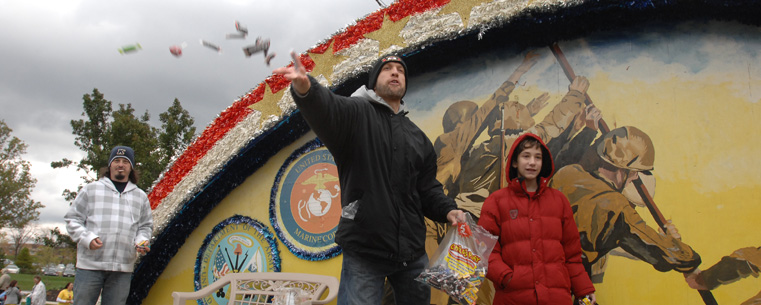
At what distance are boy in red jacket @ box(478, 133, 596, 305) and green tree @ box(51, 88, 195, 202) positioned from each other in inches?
461

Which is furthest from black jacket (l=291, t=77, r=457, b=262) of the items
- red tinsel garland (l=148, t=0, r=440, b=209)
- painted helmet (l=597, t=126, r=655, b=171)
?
red tinsel garland (l=148, t=0, r=440, b=209)

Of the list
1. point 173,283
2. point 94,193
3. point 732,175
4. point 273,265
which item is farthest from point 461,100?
point 173,283

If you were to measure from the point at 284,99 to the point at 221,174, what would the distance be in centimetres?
88

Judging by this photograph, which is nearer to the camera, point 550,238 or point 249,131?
point 550,238

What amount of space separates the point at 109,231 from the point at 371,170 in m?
2.35

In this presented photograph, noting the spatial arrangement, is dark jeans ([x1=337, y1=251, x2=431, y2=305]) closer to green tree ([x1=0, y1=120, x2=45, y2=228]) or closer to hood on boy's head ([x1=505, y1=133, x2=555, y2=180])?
hood on boy's head ([x1=505, y1=133, x2=555, y2=180])

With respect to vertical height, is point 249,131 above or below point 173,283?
above

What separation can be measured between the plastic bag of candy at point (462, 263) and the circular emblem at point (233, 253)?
2.12 metres

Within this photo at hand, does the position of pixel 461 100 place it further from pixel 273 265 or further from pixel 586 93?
pixel 273 265

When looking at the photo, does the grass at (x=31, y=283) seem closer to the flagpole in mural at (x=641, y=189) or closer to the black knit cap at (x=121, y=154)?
the black knit cap at (x=121, y=154)

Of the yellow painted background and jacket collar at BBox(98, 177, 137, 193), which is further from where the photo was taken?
the yellow painted background

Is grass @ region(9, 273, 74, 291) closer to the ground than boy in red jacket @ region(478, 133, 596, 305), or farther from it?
farther from it

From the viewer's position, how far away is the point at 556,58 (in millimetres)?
3506

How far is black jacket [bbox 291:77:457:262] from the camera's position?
6.99 feet
